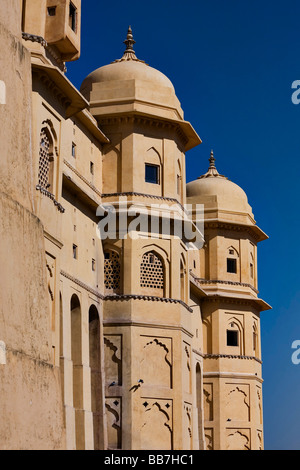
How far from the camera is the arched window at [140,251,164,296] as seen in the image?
27875mm

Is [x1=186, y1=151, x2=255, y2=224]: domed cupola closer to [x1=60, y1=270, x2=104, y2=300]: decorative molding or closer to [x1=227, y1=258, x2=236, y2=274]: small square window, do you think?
[x1=227, y1=258, x2=236, y2=274]: small square window

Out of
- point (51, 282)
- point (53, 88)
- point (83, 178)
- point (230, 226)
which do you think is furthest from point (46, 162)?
point (230, 226)

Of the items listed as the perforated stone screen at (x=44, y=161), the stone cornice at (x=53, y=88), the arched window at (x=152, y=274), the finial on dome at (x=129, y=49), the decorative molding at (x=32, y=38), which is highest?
the finial on dome at (x=129, y=49)

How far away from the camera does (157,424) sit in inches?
1055

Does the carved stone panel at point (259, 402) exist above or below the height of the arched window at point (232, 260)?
below

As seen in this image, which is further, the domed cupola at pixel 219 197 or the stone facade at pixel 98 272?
the domed cupola at pixel 219 197

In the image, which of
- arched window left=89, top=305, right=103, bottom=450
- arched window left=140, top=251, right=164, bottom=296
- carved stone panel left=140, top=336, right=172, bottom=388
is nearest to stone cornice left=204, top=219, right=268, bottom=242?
arched window left=140, top=251, right=164, bottom=296

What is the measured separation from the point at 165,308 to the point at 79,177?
4704 mm

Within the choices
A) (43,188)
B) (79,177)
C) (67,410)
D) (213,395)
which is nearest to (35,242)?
(43,188)

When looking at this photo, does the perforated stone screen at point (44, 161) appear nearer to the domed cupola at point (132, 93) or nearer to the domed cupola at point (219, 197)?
the domed cupola at point (132, 93)

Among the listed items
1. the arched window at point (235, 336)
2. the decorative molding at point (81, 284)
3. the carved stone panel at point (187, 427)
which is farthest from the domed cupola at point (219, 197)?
the decorative molding at point (81, 284)

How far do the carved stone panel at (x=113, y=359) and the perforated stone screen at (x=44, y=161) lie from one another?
749cm

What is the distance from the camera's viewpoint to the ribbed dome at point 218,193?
38688 millimetres
